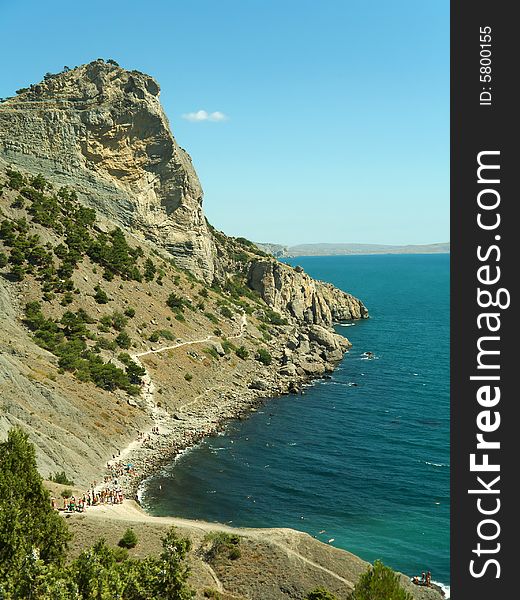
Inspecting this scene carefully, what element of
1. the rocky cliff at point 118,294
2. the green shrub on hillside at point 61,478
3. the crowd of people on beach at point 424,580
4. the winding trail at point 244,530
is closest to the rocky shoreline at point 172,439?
the rocky cliff at point 118,294

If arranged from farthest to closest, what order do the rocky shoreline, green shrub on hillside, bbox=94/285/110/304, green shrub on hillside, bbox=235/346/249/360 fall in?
1. green shrub on hillside, bbox=235/346/249/360
2. green shrub on hillside, bbox=94/285/110/304
3. the rocky shoreline

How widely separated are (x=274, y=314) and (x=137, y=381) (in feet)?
147

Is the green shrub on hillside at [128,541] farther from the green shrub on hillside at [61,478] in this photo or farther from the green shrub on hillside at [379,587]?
the green shrub on hillside at [379,587]

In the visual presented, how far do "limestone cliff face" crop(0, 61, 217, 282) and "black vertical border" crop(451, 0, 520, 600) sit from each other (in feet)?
257

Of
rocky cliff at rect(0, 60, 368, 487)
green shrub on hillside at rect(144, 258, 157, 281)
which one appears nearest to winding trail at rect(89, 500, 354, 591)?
rocky cliff at rect(0, 60, 368, 487)

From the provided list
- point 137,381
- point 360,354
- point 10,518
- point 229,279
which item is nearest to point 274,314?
point 229,279

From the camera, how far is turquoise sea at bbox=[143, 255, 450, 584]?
121 ft

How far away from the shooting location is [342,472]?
45.9m

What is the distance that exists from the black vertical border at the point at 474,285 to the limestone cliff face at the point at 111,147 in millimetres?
78475

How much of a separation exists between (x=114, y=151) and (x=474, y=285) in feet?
276

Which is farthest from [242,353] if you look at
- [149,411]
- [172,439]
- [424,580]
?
[424,580]

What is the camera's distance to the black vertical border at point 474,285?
39.7ft

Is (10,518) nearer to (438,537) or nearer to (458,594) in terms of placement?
(458,594)

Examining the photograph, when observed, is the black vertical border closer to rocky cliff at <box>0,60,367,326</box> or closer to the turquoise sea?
the turquoise sea
